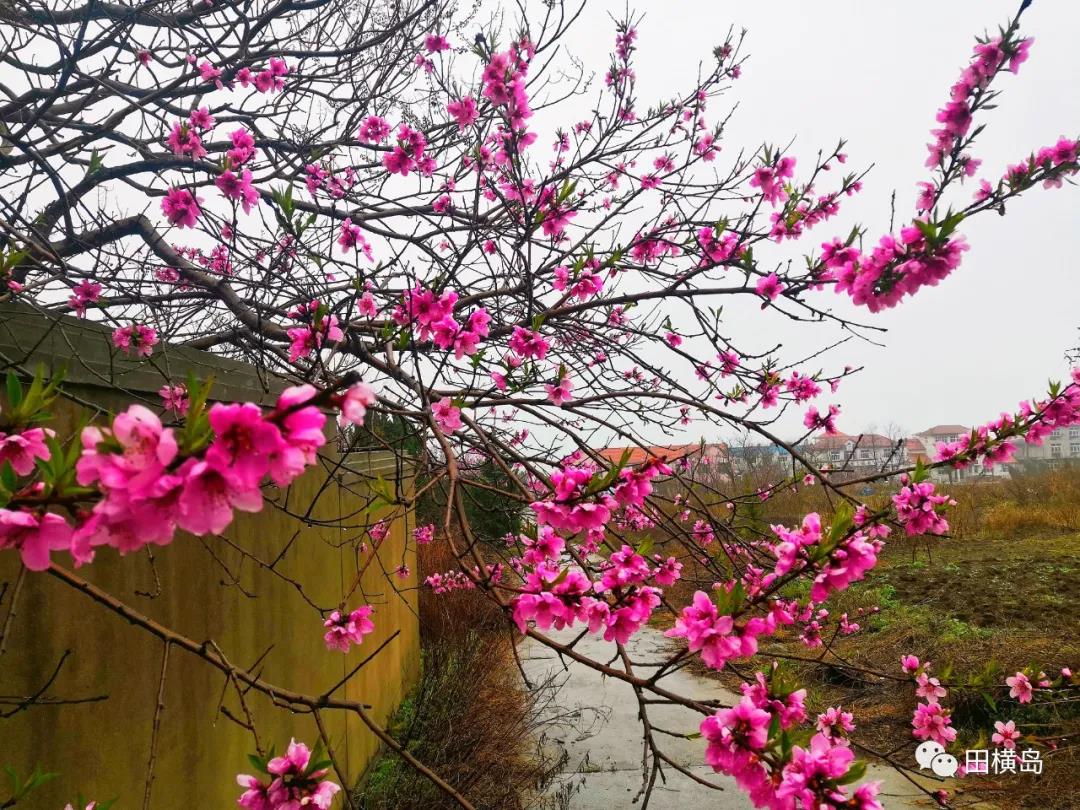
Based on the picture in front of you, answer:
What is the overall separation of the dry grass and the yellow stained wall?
1.25ft

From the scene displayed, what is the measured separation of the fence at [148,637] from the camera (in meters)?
1.45

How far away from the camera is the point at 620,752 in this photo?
4664 mm

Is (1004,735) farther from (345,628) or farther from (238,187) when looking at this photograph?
(238,187)

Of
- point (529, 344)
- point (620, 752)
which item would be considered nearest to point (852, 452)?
point (529, 344)

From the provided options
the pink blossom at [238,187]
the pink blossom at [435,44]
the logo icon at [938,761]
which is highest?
the pink blossom at [435,44]

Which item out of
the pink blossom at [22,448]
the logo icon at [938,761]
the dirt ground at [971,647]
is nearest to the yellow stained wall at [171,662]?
the pink blossom at [22,448]

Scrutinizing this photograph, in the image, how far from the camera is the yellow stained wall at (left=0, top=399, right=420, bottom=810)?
4.78ft

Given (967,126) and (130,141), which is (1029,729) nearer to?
(967,126)

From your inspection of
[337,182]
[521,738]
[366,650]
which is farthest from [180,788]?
[337,182]

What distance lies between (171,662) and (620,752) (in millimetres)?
3618

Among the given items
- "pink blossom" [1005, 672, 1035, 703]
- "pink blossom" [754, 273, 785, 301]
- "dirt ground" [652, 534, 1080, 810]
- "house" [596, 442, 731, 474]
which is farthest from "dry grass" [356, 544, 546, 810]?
"pink blossom" [1005, 672, 1035, 703]

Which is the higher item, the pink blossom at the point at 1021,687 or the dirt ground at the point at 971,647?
the pink blossom at the point at 1021,687

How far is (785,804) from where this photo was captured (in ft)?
3.33

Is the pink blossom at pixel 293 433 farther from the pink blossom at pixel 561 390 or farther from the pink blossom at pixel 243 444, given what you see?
the pink blossom at pixel 561 390
